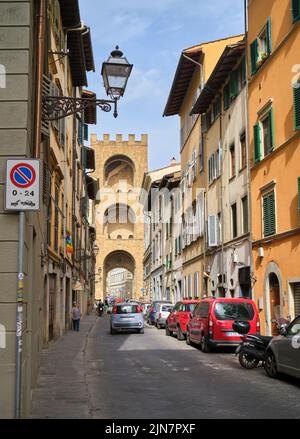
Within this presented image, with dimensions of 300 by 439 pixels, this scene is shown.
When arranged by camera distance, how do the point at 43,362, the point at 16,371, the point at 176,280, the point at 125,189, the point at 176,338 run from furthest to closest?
the point at 125,189 → the point at 176,280 → the point at 176,338 → the point at 43,362 → the point at 16,371

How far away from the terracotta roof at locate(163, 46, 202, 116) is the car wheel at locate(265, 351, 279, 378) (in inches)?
897

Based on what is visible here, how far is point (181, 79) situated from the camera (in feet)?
116

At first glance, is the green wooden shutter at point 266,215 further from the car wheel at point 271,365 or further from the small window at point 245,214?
the car wheel at point 271,365

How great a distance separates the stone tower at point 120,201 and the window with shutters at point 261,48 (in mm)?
67690

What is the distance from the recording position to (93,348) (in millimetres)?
20156

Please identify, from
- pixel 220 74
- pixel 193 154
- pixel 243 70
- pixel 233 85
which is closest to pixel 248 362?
pixel 243 70

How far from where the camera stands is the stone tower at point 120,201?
295ft

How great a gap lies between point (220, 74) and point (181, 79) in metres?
9.73

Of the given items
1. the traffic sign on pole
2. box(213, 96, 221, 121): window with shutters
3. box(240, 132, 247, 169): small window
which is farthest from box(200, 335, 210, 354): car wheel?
box(213, 96, 221, 121): window with shutters

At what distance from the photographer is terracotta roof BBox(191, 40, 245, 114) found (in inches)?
927

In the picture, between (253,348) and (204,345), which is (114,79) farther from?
(204,345)

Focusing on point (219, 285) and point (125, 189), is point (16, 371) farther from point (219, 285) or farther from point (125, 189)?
point (125, 189)
